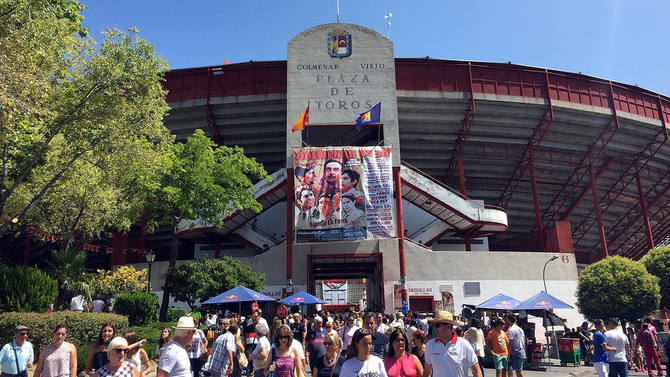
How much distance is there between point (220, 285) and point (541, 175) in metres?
32.2

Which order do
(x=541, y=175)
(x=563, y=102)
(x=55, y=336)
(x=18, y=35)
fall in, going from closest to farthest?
(x=55, y=336) < (x=18, y=35) < (x=563, y=102) < (x=541, y=175)

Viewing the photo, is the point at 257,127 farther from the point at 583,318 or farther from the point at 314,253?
the point at 583,318

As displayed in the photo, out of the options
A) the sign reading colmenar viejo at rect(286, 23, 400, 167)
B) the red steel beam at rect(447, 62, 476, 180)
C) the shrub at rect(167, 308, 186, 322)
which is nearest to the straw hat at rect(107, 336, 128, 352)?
the shrub at rect(167, 308, 186, 322)

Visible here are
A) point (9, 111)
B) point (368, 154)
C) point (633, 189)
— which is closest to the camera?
point (9, 111)

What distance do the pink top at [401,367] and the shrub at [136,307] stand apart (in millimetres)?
15920

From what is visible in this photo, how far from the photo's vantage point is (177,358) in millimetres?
5574

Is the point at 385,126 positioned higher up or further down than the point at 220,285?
higher up

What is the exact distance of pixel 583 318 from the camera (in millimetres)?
30141

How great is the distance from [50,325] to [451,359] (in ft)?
39.1

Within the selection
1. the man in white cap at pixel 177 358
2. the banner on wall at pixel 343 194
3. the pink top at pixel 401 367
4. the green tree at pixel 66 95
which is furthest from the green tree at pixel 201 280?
the pink top at pixel 401 367

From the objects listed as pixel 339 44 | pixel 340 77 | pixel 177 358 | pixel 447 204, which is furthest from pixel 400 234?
pixel 177 358

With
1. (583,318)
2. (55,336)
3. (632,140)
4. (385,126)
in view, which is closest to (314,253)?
(385,126)

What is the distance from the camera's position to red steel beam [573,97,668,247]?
122 ft

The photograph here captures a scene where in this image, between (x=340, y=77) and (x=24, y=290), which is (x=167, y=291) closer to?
(x=24, y=290)
